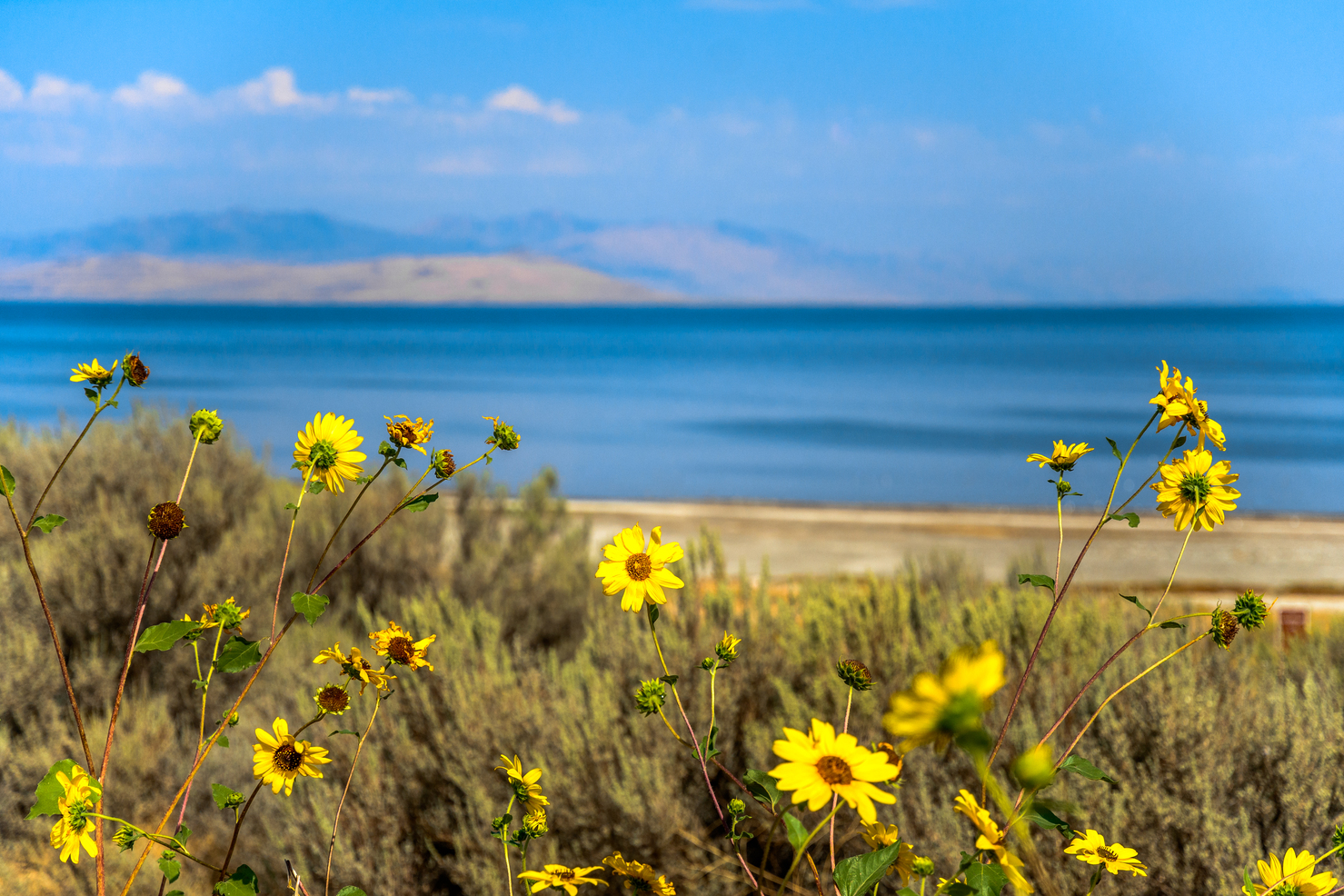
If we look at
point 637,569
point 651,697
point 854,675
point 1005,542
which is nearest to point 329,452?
point 637,569

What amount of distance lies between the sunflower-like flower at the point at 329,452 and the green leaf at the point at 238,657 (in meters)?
0.27

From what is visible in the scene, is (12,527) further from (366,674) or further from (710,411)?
(710,411)

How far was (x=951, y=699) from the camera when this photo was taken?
1.81 feet

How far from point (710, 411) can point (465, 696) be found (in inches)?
1612

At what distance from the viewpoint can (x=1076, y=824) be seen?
247 cm

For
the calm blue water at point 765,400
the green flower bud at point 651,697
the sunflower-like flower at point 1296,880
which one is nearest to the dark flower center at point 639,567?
the green flower bud at point 651,697

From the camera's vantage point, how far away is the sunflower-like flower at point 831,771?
92 cm

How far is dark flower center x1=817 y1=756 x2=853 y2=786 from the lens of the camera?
952 mm

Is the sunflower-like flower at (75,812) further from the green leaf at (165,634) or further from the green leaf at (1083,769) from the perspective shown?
the green leaf at (1083,769)

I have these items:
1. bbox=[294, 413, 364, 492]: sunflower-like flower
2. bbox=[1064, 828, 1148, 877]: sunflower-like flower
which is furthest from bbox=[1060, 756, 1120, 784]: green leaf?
bbox=[294, 413, 364, 492]: sunflower-like flower

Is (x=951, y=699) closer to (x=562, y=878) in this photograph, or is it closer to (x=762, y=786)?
(x=762, y=786)

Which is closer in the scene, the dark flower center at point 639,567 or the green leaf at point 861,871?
the green leaf at point 861,871

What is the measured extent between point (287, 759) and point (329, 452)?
1.65ft

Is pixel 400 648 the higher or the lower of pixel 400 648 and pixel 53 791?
the higher
